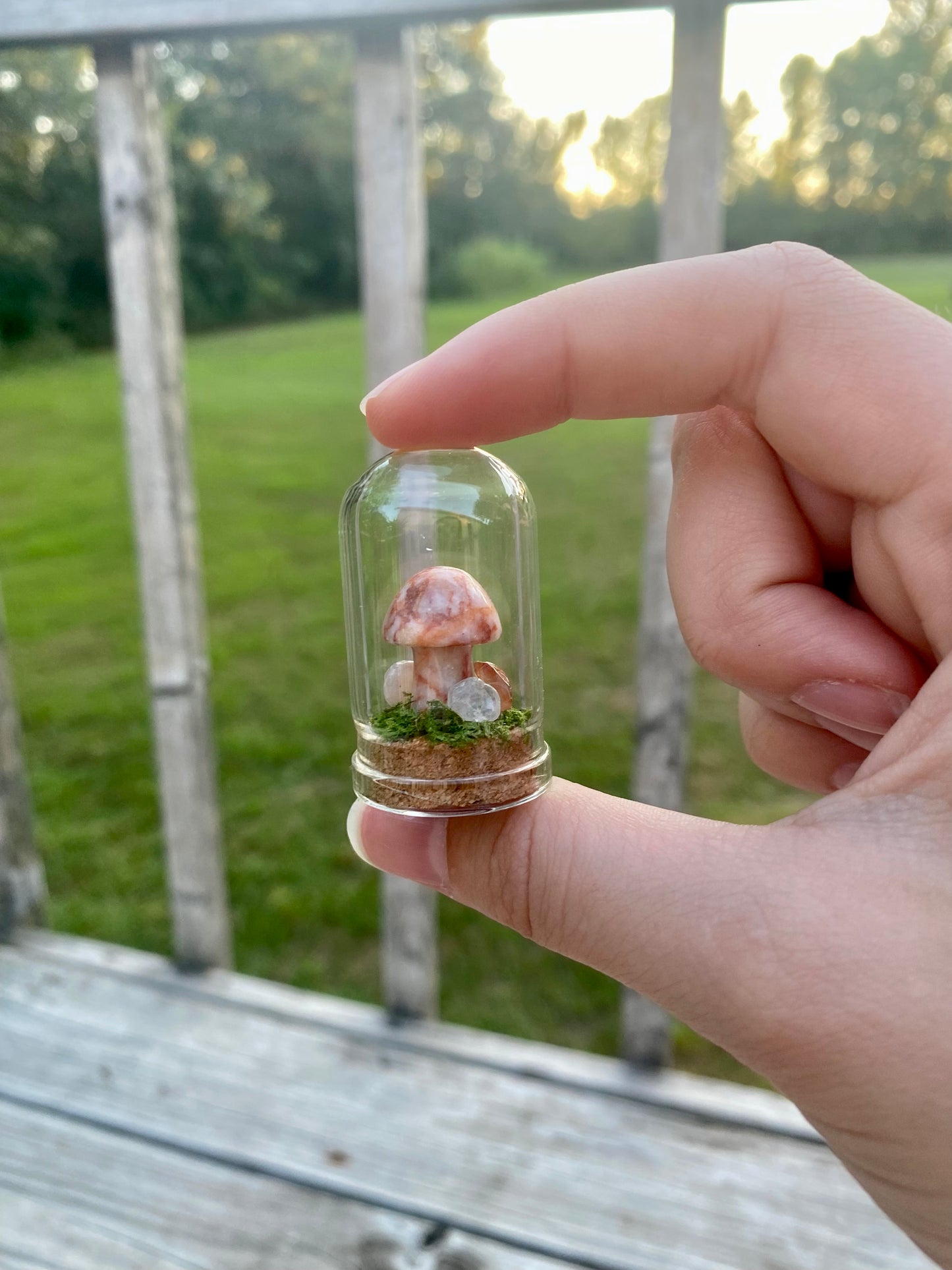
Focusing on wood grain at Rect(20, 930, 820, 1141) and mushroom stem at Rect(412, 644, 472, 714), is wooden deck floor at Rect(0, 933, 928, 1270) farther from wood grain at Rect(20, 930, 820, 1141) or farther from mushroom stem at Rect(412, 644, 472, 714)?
mushroom stem at Rect(412, 644, 472, 714)

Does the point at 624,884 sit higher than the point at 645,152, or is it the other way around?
the point at 645,152

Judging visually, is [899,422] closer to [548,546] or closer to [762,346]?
[762,346]

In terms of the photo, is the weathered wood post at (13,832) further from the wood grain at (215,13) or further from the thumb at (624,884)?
the thumb at (624,884)

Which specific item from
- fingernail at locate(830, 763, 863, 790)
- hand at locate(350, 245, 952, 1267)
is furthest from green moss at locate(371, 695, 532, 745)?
fingernail at locate(830, 763, 863, 790)

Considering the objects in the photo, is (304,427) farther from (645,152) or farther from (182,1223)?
(182,1223)

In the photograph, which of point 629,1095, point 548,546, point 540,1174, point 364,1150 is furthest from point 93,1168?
point 548,546

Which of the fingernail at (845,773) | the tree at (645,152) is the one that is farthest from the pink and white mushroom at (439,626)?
the tree at (645,152)

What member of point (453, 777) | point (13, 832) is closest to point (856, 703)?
point (453, 777)
